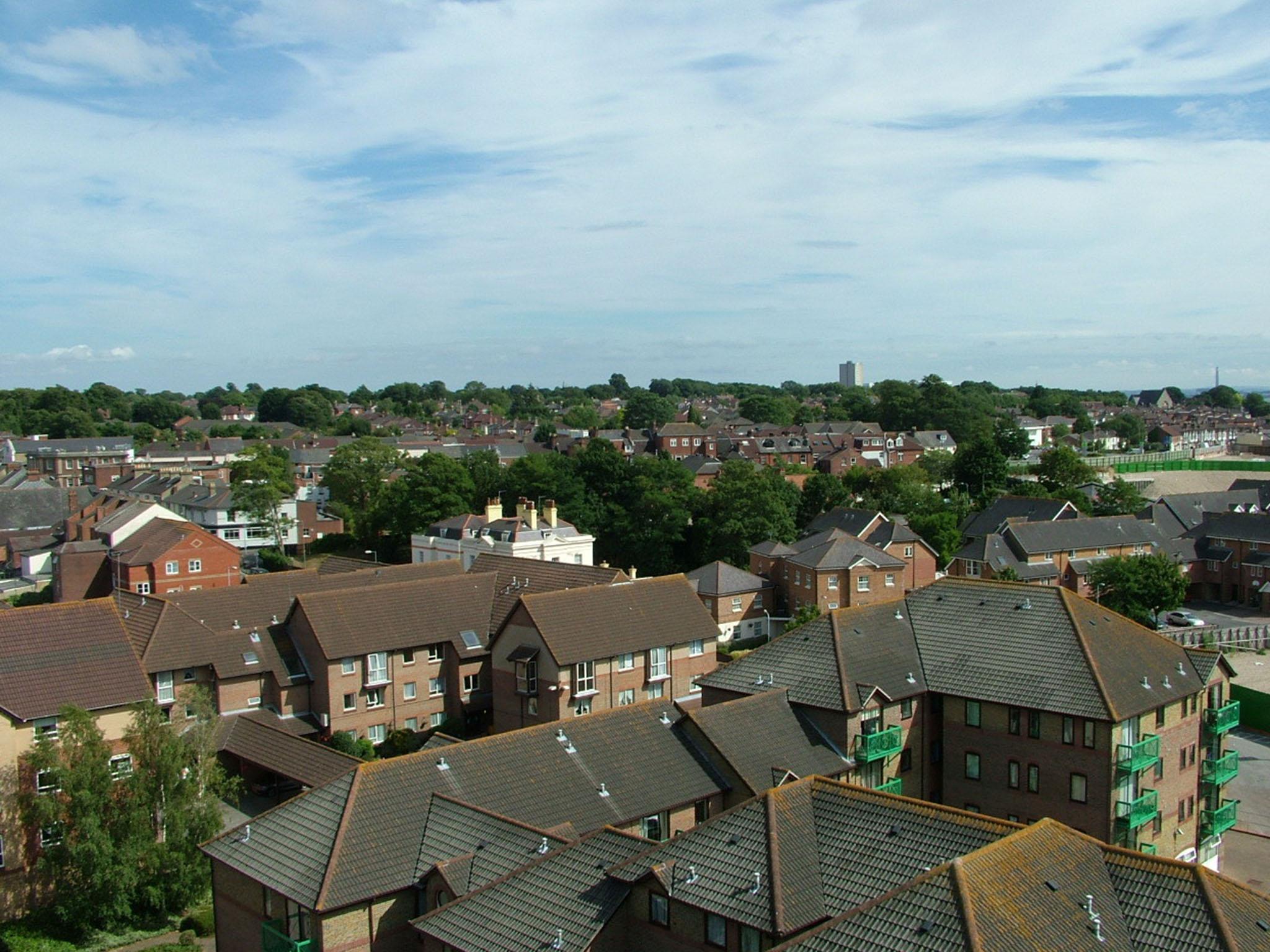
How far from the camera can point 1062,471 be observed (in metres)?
107

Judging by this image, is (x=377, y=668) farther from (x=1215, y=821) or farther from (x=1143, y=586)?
(x=1143, y=586)

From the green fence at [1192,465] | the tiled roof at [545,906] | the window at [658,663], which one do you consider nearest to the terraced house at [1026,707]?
the window at [658,663]

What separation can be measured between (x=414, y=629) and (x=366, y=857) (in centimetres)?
2114

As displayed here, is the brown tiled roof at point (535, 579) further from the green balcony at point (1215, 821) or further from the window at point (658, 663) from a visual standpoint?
the green balcony at point (1215, 821)

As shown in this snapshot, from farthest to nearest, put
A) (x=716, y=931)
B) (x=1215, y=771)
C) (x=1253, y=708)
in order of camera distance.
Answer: (x=1253, y=708), (x=1215, y=771), (x=716, y=931)

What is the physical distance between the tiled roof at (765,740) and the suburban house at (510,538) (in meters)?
35.8

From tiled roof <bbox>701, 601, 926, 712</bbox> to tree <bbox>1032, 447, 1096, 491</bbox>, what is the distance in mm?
75215

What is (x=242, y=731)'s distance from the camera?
4031cm

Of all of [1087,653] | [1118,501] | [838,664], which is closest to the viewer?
[1087,653]

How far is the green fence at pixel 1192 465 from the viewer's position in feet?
442

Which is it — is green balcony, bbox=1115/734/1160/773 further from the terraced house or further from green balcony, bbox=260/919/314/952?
green balcony, bbox=260/919/314/952

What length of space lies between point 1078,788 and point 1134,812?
166cm

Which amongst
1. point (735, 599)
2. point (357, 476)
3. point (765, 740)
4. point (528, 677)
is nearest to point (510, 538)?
point (735, 599)

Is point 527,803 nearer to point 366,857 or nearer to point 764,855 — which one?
point 366,857
